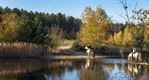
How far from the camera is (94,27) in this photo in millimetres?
54219

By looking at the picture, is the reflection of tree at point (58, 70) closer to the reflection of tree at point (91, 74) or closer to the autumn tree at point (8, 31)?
the reflection of tree at point (91, 74)

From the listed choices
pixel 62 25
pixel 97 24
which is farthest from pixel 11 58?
pixel 62 25

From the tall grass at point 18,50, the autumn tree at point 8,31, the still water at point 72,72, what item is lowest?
the still water at point 72,72

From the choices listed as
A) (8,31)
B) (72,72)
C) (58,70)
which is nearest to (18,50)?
(8,31)

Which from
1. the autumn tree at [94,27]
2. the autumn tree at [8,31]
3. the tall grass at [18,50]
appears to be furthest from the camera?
the autumn tree at [94,27]

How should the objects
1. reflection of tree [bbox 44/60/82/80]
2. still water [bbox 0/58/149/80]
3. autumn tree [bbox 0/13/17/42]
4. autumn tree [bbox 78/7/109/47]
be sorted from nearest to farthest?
1. still water [bbox 0/58/149/80]
2. reflection of tree [bbox 44/60/82/80]
3. autumn tree [bbox 0/13/17/42]
4. autumn tree [bbox 78/7/109/47]

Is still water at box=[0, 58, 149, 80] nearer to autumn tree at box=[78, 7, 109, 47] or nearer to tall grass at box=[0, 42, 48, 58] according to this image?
tall grass at box=[0, 42, 48, 58]

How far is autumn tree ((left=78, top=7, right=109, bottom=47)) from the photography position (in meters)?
54.2

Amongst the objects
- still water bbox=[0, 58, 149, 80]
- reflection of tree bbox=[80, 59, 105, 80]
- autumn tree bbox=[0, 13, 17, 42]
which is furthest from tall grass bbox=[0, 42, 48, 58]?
reflection of tree bbox=[80, 59, 105, 80]

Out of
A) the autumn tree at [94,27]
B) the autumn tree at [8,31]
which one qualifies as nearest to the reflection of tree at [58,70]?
the autumn tree at [8,31]

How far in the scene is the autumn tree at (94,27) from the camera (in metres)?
54.2

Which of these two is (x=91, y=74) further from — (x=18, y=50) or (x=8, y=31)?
(x=8, y=31)

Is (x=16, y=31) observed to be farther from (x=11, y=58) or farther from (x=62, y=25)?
(x=62, y=25)

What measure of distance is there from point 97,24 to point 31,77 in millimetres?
34396
